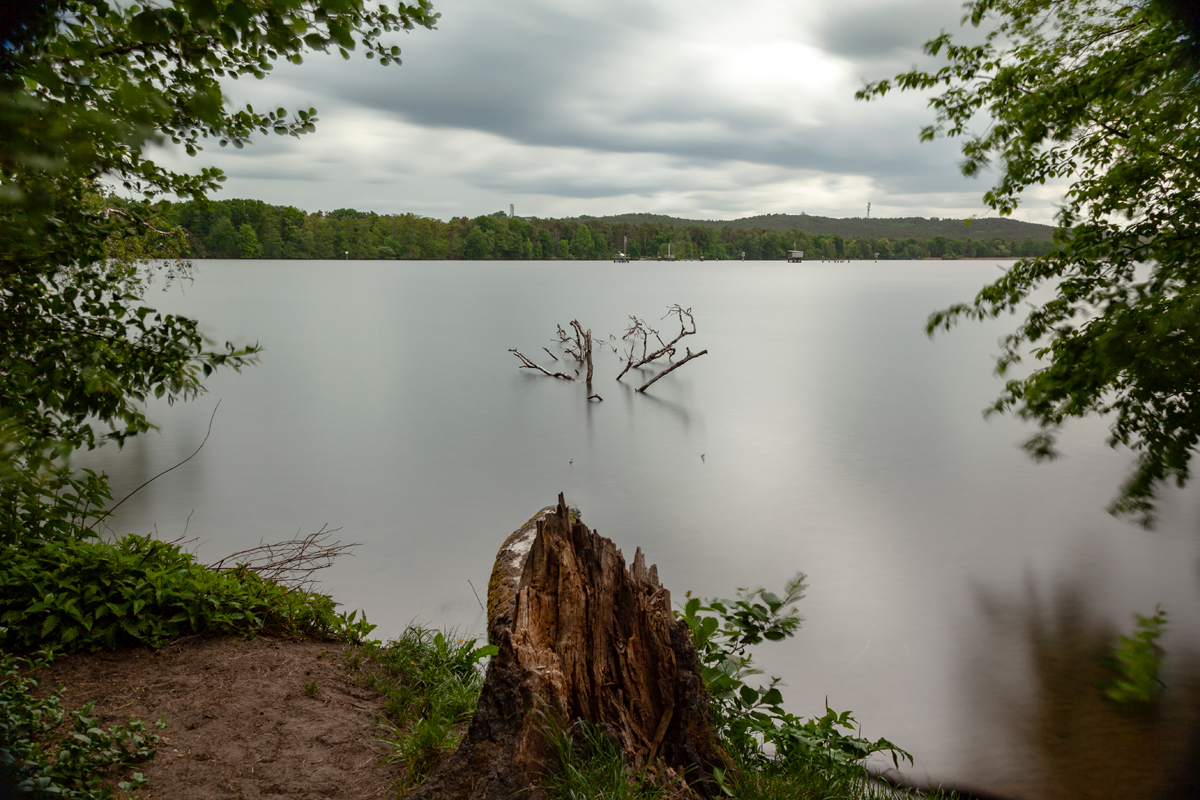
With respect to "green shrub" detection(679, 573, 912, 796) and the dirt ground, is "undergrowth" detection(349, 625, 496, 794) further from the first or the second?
"green shrub" detection(679, 573, 912, 796)

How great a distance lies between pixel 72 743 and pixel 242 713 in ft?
2.66

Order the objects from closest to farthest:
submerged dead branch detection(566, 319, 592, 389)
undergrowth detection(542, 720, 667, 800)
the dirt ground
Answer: undergrowth detection(542, 720, 667, 800)
the dirt ground
submerged dead branch detection(566, 319, 592, 389)

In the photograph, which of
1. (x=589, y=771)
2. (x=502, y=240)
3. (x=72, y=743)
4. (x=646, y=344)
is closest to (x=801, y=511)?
(x=589, y=771)

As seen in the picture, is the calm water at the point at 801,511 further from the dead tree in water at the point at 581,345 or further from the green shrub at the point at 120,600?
the green shrub at the point at 120,600

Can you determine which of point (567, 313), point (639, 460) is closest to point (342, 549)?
point (639, 460)

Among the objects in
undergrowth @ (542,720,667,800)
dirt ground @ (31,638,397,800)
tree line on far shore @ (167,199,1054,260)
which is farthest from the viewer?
tree line on far shore @ (167,199,1054,260)

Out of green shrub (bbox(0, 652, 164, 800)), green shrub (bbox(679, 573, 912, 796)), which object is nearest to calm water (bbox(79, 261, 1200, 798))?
green shrub (bbox(679, 573, 912, 796))

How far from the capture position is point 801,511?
31.4 ft

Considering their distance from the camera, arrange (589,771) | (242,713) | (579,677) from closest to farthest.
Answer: (589,771), (579,677), (242,713)

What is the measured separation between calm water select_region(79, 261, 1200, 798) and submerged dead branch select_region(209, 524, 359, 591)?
257mm

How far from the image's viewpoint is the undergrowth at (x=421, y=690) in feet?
11.0

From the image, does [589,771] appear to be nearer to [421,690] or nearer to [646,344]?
[421,690]

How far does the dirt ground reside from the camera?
123 inches

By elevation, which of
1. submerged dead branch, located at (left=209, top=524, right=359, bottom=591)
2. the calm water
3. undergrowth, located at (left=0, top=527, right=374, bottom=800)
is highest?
undergrowth, located at (left=0, top=527, right=374, bottom=800)
